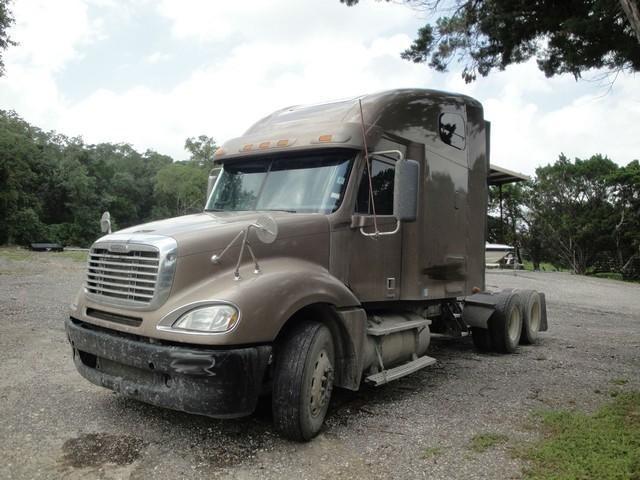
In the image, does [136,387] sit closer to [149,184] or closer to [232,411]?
[232,411]

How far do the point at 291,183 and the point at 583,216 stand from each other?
1739 inches

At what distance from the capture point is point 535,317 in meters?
9.42

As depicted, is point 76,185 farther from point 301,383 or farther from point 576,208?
point 301,383

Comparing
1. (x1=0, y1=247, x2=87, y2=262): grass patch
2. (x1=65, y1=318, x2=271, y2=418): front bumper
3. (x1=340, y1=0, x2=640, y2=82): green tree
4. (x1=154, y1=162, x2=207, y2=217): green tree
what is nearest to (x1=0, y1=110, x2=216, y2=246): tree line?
(x1=154, y1=162, x2=207, y2=217): green tree

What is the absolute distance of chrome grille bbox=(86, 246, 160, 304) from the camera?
409cm

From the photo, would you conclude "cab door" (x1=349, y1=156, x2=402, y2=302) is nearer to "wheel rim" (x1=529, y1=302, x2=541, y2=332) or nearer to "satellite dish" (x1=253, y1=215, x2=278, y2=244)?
"satellite dish" (x1=253, y1=215, x2=278, y2=244)

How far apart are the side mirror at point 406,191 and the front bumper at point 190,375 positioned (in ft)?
5.77

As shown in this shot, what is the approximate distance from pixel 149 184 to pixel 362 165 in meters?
80.8

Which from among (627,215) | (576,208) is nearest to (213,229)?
(627,215)

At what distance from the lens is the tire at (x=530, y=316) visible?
29.3 feet

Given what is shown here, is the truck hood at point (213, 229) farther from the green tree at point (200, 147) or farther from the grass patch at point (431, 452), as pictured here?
the green tree at point (200, 147)

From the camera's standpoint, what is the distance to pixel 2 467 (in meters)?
3.67

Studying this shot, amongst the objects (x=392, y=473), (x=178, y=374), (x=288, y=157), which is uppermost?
(x=288, y=157)

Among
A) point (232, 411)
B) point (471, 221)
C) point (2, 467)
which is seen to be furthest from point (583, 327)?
point (2, 467)
